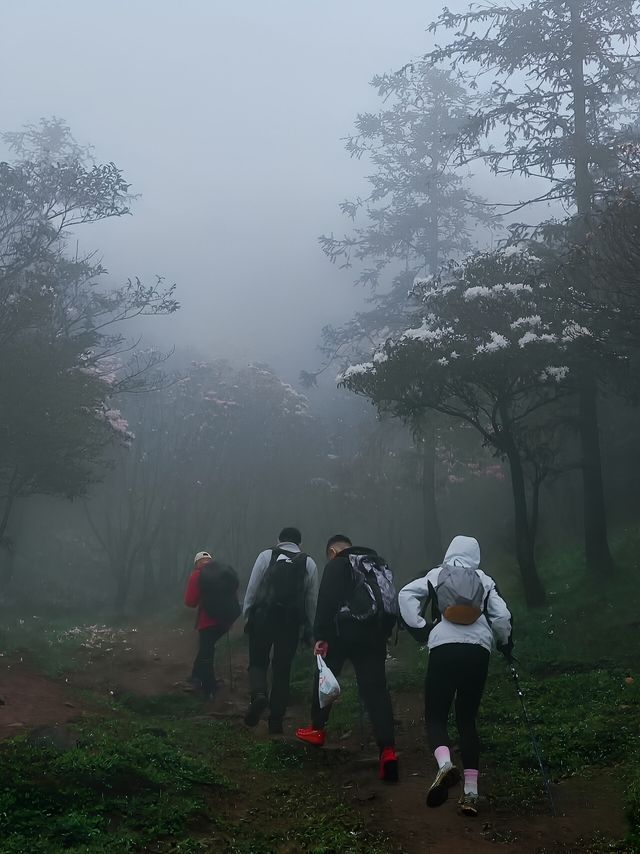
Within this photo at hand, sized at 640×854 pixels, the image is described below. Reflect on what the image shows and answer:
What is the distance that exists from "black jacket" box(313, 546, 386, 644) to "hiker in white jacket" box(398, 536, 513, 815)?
859 mm

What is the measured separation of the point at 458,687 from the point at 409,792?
1.01 meters

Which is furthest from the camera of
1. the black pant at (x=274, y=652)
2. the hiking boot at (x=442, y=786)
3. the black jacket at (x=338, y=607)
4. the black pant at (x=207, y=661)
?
the black pant at (x=207, y=661)

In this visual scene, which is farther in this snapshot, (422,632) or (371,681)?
(371,681)

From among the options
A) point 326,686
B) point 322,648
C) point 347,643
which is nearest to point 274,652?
point 322,648

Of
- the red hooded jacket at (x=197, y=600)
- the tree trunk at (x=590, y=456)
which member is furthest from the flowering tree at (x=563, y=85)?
the red hooded jacket at (x=197, y=600)

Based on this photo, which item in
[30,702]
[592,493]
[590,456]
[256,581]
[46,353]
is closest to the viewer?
[256,581]

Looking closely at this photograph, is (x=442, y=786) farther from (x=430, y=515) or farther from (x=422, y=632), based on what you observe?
(x=430, y=515)

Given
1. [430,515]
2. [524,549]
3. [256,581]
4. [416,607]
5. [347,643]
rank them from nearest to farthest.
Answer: [416,607] < [347,643] < [256,581] < [524,549] < [430,515]

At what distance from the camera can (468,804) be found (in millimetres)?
5328

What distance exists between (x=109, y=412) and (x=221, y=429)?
273 inches

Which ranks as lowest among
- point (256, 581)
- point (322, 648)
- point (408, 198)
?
point (322, 648)

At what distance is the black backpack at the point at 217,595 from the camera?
10.6 m

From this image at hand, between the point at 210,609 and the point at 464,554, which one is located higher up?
the point at 464,554

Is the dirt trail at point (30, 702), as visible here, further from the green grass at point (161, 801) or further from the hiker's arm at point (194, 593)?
the hiker's arm at point (194, 593)
